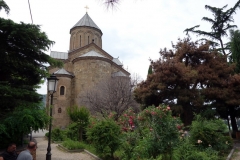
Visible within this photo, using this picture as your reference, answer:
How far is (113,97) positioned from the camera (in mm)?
17094

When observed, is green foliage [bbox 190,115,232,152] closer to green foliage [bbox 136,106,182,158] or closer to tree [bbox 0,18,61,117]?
green foliage [bbox 136,106,182,158]

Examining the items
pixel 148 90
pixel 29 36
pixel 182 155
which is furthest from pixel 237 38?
pixel 29 36

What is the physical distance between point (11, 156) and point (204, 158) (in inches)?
185

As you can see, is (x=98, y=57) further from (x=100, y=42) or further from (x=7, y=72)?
(x=7, y=72)

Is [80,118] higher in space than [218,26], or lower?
lower

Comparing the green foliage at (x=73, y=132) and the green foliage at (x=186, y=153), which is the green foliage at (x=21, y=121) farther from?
the green foliage at (x=73, y=132)

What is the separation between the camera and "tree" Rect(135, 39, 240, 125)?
1112 centimetres

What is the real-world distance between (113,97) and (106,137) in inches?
384

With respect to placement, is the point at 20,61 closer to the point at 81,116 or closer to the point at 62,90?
the point at 81,116

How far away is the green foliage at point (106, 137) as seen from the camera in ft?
24.2

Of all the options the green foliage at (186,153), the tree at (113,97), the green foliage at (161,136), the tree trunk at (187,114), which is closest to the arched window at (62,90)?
the tree at (113,97)

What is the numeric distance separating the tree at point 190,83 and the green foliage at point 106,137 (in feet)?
15.1

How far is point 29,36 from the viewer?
6449 millimetres

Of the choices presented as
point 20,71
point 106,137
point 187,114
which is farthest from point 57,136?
point 187,114
